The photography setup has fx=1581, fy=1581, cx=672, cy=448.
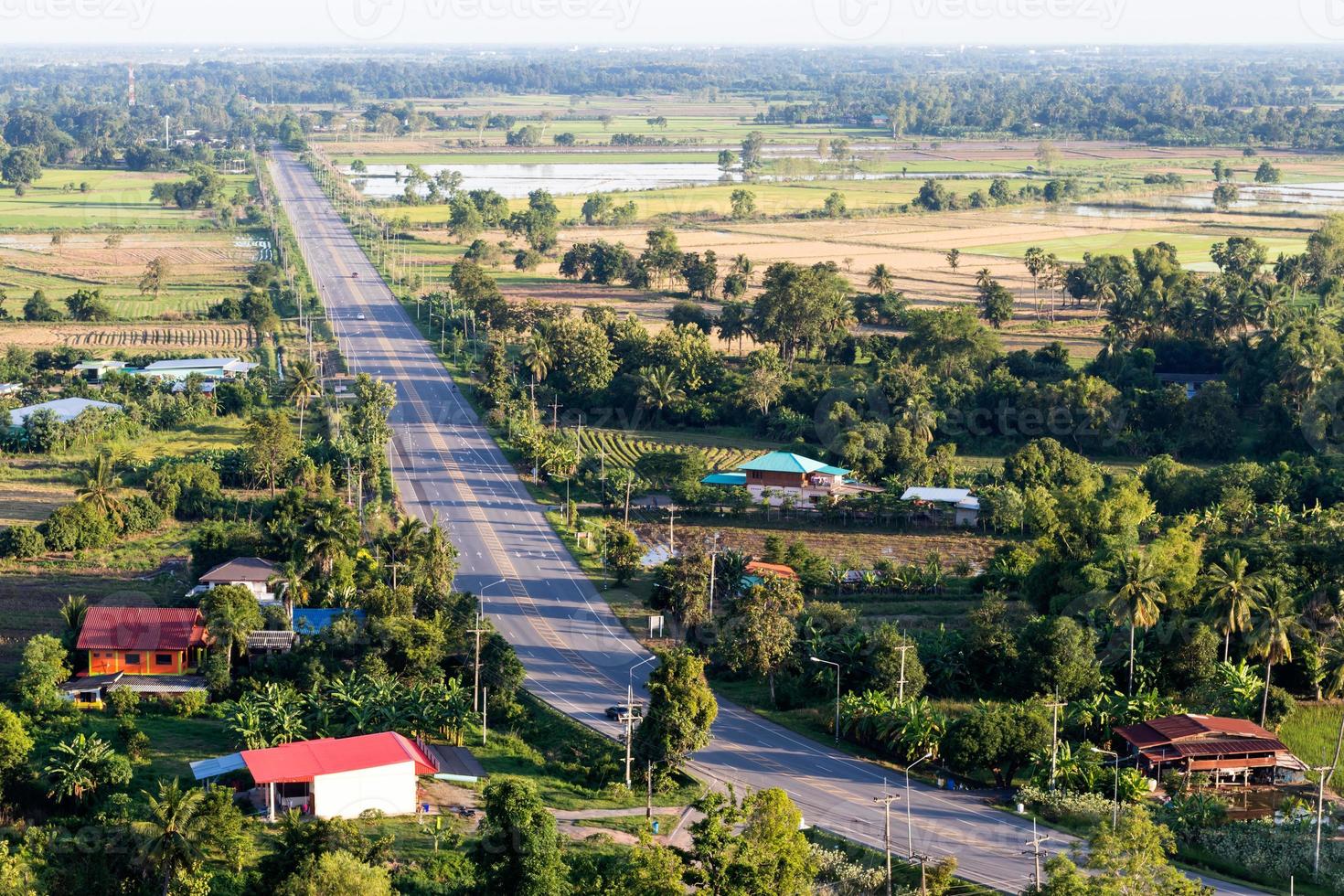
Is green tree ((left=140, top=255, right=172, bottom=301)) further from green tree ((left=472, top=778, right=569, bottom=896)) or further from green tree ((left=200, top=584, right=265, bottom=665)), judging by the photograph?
green tree ((left=472, top=778, right=569, bottom=896))

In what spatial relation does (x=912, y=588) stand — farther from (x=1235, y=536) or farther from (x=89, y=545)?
(x=89, y=545)

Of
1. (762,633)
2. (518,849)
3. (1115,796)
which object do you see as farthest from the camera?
(762,633)

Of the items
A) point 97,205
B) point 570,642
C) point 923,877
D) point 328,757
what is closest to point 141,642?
point 328,757

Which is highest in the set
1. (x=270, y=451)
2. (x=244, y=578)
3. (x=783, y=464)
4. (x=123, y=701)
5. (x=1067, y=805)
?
(x=783, y=464)

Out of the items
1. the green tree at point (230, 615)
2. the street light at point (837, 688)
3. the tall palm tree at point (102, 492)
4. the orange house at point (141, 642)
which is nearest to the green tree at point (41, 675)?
the orange house at point (141, 642)

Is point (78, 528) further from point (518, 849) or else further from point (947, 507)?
point (947, 507)

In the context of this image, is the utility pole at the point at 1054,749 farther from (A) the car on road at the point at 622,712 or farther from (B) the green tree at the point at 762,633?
(A) the car on road at the point at 622,712
